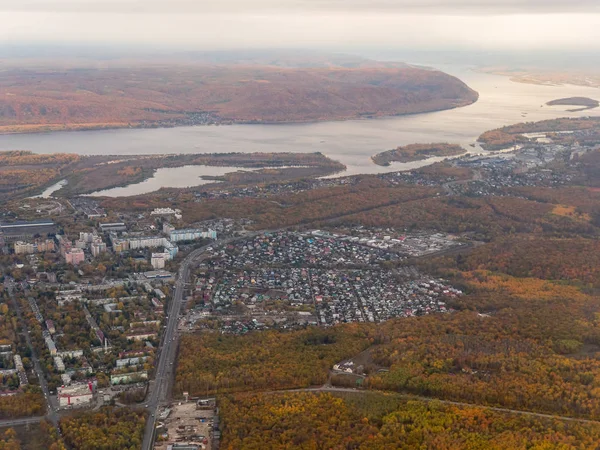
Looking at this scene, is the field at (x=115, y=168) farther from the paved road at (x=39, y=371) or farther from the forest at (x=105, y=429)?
the forest at (x=105, y=429)

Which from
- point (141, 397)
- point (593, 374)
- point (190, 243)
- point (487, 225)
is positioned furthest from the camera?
point (487, 225)

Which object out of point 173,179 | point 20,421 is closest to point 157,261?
point 20,421

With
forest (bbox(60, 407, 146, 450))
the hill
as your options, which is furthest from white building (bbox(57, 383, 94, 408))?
the hill

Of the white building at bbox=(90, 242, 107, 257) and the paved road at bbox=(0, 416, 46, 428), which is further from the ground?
the white building at bbox=(90, 242, 107, 257)

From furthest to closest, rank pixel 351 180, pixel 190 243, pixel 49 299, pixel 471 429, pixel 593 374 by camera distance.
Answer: pixel 351 180 < pixel 190 243 < pixel 49 299 < pixel 593 374 < pixel 471 429

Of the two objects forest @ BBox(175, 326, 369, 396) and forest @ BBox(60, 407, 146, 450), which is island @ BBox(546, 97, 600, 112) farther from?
forest @ BBox(60, 407, 146, 450)

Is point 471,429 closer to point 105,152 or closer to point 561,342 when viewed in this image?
point 561,342

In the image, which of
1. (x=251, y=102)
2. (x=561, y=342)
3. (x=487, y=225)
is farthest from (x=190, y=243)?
(x=251, y=102)
